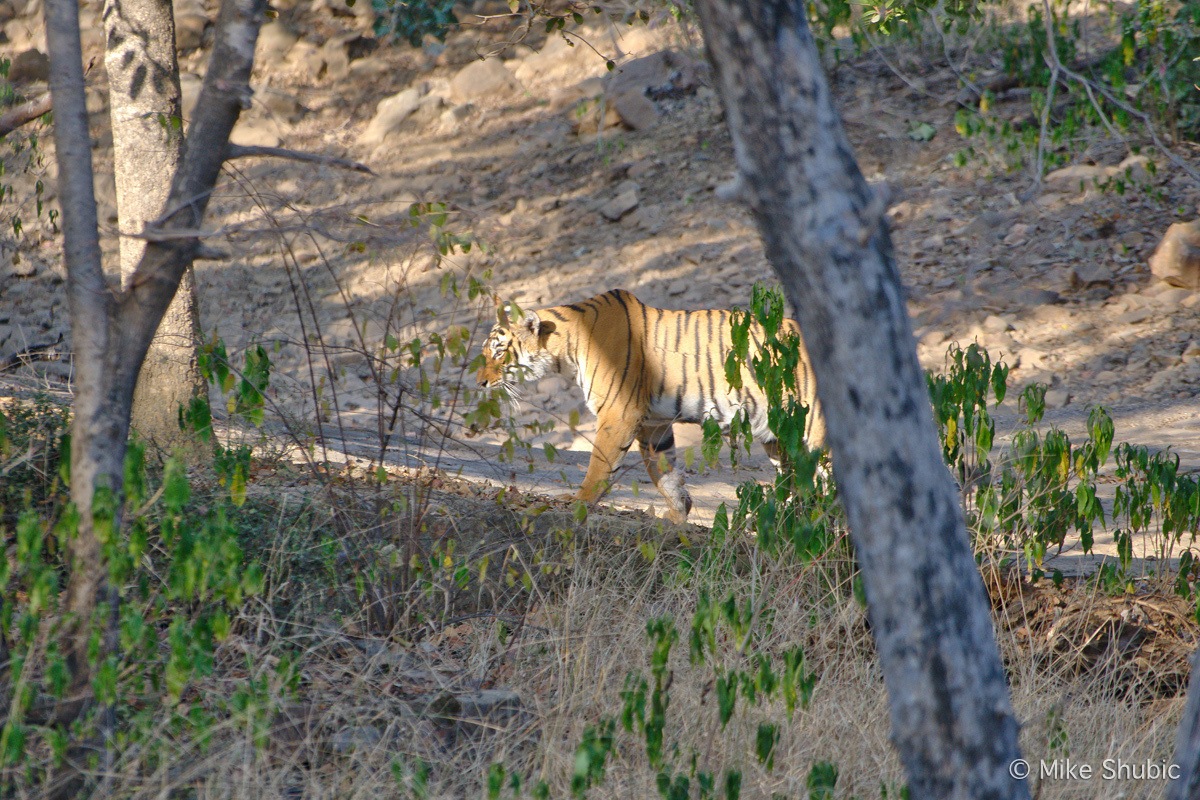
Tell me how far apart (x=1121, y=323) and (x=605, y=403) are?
588 centimetres

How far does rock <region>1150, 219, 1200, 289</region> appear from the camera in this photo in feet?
32.8

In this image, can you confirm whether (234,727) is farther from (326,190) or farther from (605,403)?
(326,190)

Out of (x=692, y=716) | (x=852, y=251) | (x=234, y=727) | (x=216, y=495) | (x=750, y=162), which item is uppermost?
(x=750, y=162)

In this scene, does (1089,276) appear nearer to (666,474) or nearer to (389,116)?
(666,474)

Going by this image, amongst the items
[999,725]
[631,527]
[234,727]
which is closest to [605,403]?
[631,527]

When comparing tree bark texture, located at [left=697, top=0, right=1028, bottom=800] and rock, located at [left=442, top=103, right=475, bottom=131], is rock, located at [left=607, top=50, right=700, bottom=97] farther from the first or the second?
tree bark texture, located at [left=697, top=0, right=1028, bottom=800]

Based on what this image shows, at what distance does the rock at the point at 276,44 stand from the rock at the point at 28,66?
98.8 inches

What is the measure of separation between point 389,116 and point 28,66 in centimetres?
414

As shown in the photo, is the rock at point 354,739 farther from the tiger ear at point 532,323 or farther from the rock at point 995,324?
the rock at point 995,324

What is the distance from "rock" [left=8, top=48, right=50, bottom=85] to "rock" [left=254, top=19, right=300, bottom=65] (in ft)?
8.24

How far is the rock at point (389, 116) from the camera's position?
14.0 metres

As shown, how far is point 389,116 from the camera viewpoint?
14.1 m

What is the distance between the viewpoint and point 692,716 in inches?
139

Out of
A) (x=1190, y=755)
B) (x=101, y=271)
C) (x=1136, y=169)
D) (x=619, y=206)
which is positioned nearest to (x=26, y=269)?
(x=619, y=206)
